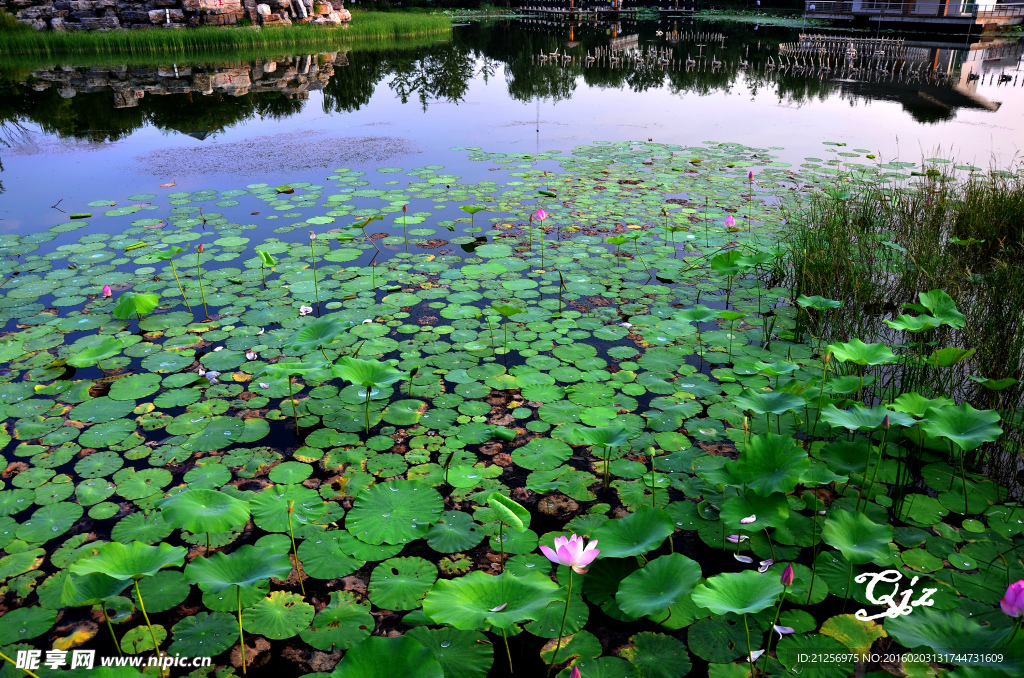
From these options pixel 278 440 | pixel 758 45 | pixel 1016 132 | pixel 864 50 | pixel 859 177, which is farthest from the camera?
pixel 758 45

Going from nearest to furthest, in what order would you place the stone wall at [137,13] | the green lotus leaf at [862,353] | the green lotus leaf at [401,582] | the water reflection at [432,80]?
1. the green lotus leaf at [401,582]
2. the green lotus leaf at [862,353]
3. the water reflection at [432,80]
4. the stone wall at [137,13]

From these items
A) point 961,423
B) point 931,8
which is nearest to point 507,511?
point 961,423

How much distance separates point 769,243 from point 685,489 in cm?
259

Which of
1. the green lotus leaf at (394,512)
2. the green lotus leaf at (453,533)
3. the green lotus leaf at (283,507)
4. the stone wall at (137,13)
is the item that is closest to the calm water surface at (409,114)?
the stone wall at (137,13)

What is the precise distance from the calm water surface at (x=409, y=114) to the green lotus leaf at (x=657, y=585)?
4866 millimetres

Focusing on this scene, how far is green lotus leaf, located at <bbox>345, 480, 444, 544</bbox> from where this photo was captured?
1781 mm

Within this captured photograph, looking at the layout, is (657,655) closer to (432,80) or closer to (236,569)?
(236,569)

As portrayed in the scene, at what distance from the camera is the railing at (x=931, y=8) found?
18203 mm

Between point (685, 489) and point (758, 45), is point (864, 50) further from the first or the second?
point (685, 489)

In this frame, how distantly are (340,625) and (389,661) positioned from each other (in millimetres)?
409

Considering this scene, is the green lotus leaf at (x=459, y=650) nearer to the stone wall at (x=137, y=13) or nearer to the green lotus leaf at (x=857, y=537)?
the green lotus leaf at (x=857, y=537)

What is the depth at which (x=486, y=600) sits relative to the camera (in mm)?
1333

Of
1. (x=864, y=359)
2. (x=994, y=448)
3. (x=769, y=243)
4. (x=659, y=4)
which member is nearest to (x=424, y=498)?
(x=864, y=359)

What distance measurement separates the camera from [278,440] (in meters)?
2.25
